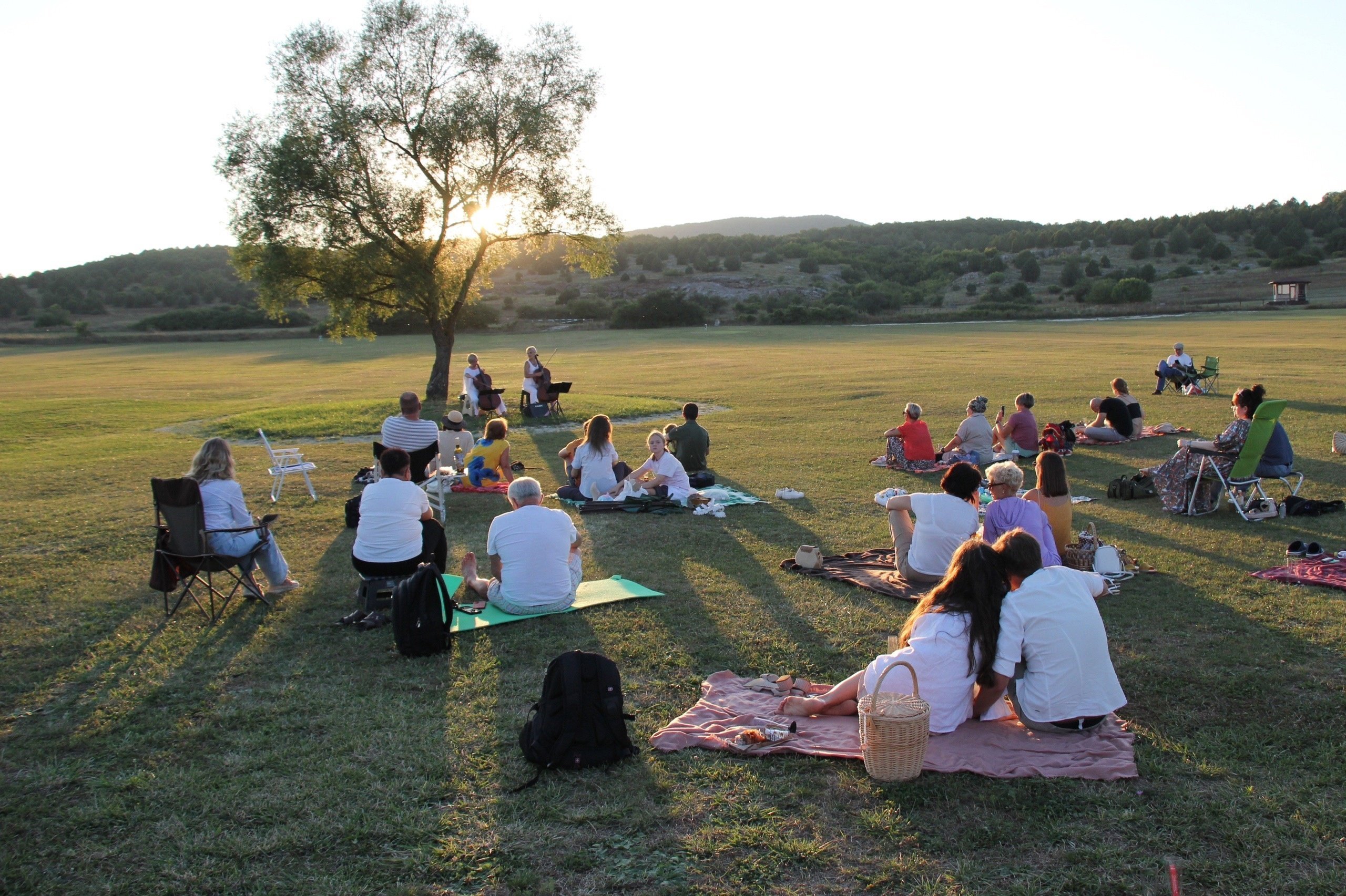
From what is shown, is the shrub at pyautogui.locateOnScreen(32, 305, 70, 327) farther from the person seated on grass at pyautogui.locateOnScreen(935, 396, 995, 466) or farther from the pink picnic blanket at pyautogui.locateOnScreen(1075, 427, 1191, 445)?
the pink picnic blanket at pyautogui.locateOnScreen(1075, 427, 1191, 445)

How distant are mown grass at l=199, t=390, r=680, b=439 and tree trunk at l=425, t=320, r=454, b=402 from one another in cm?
70

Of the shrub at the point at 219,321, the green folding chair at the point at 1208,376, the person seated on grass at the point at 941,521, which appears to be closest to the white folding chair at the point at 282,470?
the person seated on grass at the point at 941,521

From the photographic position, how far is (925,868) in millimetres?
3973

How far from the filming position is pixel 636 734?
5.33 metres

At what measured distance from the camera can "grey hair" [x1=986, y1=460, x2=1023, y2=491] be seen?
7238 millimetres

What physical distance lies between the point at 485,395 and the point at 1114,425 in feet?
39.9

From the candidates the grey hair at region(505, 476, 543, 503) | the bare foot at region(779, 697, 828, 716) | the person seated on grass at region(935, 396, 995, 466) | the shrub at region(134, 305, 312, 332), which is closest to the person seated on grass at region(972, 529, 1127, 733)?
the bare foot at region(779, 697, 828, 716)

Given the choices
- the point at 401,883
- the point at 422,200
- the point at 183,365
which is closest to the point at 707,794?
the point at 401,883

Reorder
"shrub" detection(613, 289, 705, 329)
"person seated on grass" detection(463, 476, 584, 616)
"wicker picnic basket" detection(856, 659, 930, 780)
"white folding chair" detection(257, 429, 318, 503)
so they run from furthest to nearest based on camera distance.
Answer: "shrub" detection(613, 289, 705, 329), "white folding chair" detection(257, 429, 318, 503), "person seated on grass" detection(463, 476, 584, 616), "wicker picnic basket" detection(856, 659, 930, 780)

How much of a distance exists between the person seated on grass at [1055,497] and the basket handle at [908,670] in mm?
3693

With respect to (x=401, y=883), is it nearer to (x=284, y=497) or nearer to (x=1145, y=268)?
(x=284, y=497)

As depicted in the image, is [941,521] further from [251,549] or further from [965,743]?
[251,549]

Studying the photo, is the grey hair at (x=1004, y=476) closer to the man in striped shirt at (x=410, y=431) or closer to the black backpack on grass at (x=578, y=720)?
the black backpack on grass at (x=578, y=720)

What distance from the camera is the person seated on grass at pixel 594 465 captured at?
11.5 metres
